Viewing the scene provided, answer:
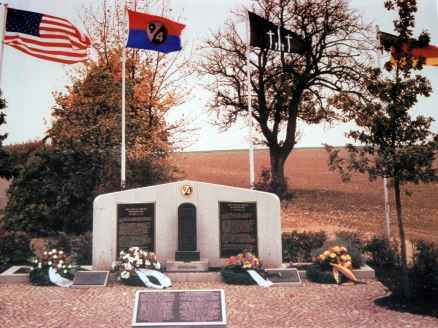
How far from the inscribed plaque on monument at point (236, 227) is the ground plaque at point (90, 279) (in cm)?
333

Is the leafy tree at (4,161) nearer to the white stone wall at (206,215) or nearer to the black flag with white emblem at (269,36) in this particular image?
the white stone wall at (206,215)

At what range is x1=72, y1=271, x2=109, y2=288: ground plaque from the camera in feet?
41.8

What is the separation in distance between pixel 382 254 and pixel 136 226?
7.28m

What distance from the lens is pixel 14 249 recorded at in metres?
15.5

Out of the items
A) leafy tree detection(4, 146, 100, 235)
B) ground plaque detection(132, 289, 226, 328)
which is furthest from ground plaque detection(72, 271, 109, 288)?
leafy tree detection(4, 146, 100, 235)

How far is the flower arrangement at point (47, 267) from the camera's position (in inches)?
514

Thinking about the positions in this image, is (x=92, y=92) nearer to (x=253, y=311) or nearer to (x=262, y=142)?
(x=262, y=142)

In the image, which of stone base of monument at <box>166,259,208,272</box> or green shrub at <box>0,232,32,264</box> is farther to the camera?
green shrub at <box>0,232,32,264</box>

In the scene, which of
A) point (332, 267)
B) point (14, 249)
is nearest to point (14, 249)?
point (14, 249)

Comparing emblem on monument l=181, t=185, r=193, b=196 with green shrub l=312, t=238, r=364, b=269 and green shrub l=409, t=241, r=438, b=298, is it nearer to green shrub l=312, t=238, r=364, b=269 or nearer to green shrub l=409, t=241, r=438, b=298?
green shrub l=312, t=238, r=364, b=269

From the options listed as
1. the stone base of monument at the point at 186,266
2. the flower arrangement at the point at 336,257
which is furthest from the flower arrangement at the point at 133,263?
the flower arrangement at the point at 336,257

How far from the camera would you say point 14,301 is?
1127 cm

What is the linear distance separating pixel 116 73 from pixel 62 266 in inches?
526

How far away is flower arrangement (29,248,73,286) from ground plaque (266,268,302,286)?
5.28 m
